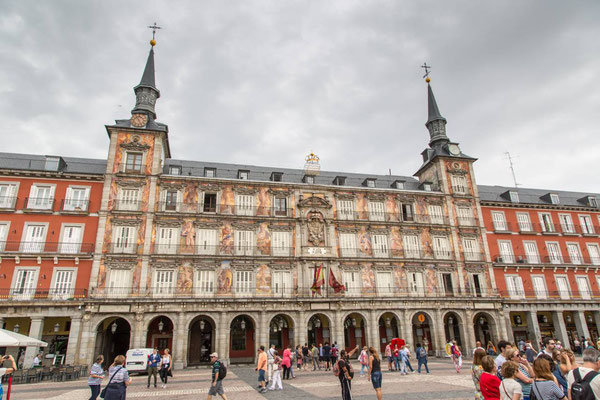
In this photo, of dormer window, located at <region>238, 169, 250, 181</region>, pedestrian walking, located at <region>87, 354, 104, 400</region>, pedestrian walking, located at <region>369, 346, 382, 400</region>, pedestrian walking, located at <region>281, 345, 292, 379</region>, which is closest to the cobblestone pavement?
pedestrian walking, located at <region>281, 345, 292, 379</region>

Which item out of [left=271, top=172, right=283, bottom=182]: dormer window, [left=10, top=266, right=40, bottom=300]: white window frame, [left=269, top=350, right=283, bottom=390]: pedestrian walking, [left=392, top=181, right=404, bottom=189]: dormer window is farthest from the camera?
[left=392, top=181, right=404, bottom=189]: dormer window

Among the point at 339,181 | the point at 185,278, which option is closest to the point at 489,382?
the point at 185,278

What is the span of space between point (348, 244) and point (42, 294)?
24075mm

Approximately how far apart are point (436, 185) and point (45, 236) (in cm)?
3552

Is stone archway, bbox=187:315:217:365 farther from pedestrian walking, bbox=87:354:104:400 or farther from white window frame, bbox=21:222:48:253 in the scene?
pedestrian walking, bbox=87:354:104:400

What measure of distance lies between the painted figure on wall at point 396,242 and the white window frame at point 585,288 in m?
19.3

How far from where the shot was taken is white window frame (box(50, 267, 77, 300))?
88.9 feet

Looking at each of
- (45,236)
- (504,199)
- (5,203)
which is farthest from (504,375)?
(504,199)

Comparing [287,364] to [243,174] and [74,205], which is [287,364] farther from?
[74,205]

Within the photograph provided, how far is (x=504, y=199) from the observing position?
4069 centimetres

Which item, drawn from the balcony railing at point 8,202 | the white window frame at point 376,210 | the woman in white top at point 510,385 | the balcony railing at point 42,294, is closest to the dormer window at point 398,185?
the white window frame at point 376,210

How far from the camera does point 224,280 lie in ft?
98.8

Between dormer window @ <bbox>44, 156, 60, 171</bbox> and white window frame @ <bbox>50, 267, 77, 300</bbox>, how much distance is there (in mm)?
8244

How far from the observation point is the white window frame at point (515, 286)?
35.9 metres
